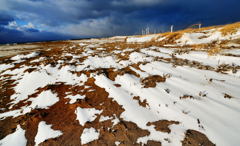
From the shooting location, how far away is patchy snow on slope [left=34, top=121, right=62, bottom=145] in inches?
147

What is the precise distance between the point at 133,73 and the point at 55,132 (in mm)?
4970

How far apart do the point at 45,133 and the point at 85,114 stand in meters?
1.40

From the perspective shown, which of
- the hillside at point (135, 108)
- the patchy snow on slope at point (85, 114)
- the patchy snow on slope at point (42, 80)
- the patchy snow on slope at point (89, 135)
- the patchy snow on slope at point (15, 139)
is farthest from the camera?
the patchy snow on slope at point (42, 80)

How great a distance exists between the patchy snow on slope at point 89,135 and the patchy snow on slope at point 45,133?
869mm

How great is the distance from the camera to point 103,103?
5.16m

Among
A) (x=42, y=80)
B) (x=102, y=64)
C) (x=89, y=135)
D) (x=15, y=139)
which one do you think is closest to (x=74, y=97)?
(x=15, y=139)

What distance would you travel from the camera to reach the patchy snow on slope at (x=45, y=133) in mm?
3724

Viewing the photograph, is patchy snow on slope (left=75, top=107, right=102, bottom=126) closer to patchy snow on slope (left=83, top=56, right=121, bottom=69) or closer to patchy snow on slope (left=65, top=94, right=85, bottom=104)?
patchy snow on slope (left=65, top=94, right=85, bottom=104)

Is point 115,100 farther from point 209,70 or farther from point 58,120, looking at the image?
point 209,70

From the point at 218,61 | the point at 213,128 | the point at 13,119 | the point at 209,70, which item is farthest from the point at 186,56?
the point at 13,119

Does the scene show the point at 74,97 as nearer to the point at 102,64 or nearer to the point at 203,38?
the point at 102,64

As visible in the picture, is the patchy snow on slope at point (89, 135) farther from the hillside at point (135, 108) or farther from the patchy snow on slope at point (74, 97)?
the patchy snow on slope at point (74, 97)

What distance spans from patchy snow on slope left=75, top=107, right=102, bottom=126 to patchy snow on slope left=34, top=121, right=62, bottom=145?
0.77 metres

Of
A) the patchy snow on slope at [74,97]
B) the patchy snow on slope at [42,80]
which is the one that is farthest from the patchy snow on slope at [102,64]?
the patchy snow on slope at [74,97]
